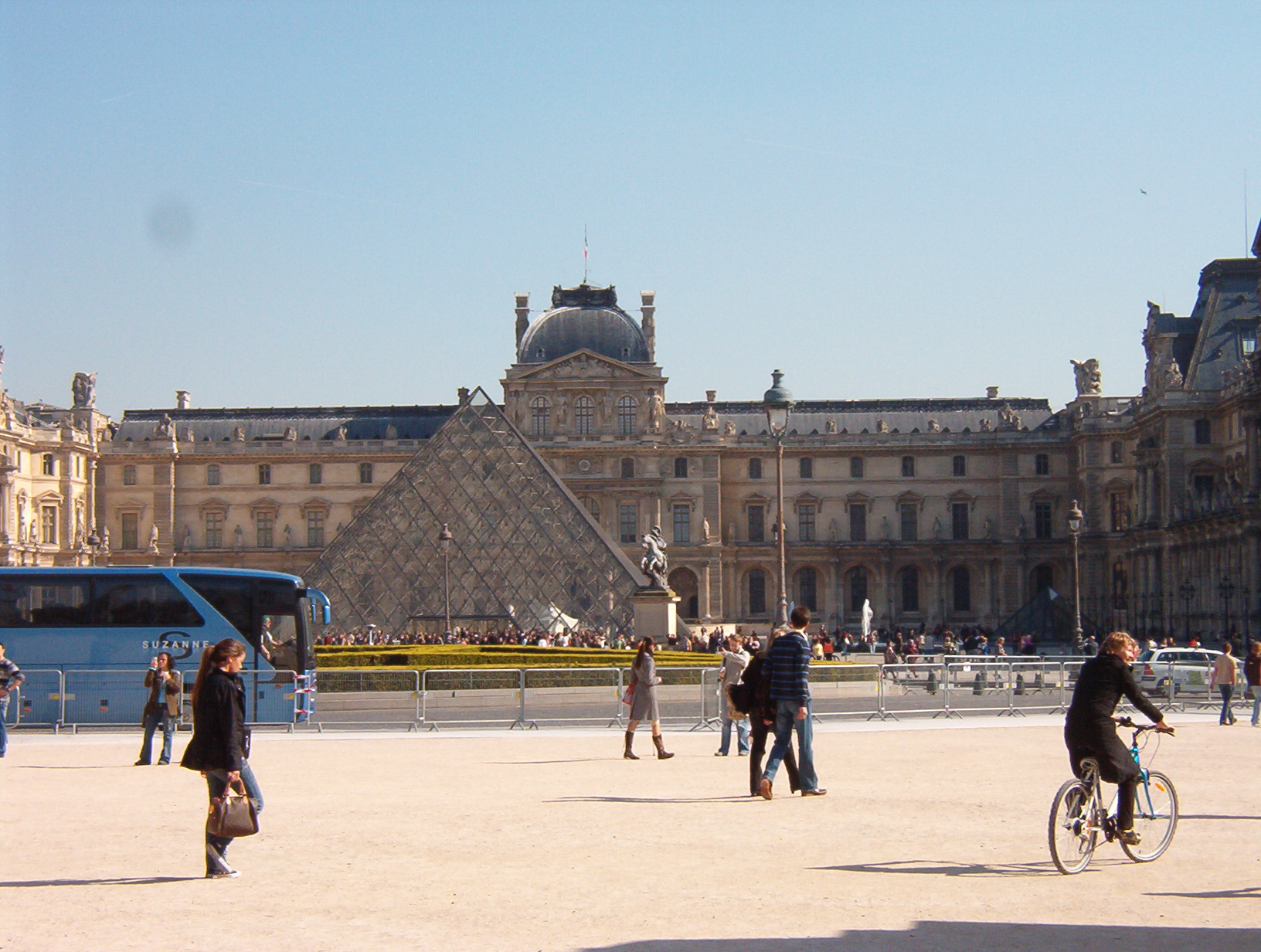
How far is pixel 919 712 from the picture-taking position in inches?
855

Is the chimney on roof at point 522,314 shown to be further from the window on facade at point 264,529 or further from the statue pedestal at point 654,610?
the statue pedestal at point 654,610

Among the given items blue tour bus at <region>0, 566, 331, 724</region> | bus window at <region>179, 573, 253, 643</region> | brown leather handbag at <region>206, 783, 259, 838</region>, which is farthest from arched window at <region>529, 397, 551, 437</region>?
brown leather handbag at <region>206, 783, 259, 838</region>

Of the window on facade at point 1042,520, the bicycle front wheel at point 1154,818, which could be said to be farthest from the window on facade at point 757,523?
the bicycle front wheel at point 1154,818

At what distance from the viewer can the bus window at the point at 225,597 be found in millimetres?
20812

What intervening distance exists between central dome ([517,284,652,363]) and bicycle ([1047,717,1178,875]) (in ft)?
185

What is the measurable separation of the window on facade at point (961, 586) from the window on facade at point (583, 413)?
1584 cm

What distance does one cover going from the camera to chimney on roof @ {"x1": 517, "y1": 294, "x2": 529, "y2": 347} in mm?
67500

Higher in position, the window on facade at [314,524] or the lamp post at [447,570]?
the window on facade at [314,524]

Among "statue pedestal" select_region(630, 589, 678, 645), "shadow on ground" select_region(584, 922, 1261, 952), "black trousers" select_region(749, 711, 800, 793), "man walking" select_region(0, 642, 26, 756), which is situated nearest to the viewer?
"shadow on ground" select_region(584, 922, 1261, 952)

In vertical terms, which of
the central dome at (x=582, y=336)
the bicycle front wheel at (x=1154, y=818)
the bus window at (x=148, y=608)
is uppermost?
the central dome at (x=582, y=336)

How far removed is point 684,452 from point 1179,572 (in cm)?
1966

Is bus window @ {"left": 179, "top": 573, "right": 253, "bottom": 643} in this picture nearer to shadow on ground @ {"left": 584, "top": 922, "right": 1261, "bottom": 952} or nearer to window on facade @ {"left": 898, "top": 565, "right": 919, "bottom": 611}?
shadow on ground @ {"left": 584, "top": 922, "right": 1261, "bottom": 952}

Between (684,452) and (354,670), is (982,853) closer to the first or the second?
(354,670)

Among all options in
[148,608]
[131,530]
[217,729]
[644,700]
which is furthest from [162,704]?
[131,530]
